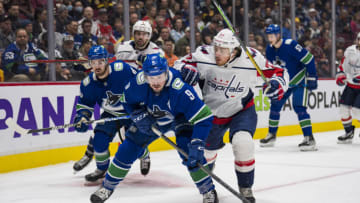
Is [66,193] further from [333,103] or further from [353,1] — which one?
[353,1]

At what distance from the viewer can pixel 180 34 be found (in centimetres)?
680

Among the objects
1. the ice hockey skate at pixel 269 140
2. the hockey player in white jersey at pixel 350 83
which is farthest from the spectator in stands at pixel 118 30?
the hockey player in white jersey at pixel 350 83

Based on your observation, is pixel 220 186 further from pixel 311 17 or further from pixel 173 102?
pixel 311 17

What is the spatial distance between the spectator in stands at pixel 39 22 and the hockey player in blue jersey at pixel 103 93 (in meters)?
1.71

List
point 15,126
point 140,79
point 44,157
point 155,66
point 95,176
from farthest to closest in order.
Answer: point 44,157, point 95,176, point 15,126, point 140,79, point 155,66

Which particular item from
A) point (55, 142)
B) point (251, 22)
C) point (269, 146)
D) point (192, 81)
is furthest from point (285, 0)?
point (192, 81)

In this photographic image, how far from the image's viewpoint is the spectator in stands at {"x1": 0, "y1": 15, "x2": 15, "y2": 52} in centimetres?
490

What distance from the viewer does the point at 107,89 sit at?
3844mm

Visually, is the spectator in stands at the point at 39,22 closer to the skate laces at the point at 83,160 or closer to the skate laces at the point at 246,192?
the skate laces at the point at 83,160

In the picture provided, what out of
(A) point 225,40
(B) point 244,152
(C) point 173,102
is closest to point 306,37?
(A) point 225,40

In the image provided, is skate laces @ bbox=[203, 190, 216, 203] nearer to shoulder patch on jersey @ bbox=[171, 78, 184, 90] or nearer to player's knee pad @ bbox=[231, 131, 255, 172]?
player's knee pad @ bbox=[231, 131, 255, 172]

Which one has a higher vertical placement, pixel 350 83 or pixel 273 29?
pixel 273 29

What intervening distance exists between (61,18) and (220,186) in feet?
9.22

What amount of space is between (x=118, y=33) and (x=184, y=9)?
45.5 inches
